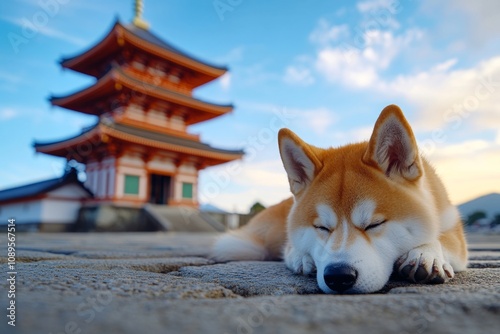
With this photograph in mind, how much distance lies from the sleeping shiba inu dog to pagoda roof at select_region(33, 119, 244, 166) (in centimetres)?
1353

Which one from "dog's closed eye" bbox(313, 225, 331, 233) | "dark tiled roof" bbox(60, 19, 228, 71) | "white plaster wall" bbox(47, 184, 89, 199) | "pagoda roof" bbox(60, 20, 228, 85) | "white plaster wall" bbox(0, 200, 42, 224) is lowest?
"white plaster wall" bbox(0, 200, 42, 224)

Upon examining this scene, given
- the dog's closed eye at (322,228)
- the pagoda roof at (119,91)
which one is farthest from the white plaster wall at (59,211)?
the dog's closed eye at (322,228)

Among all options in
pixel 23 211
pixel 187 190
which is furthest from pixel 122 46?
pixel 23 211

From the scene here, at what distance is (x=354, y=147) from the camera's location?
2.26 meters

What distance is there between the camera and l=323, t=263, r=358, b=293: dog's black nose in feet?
4.71

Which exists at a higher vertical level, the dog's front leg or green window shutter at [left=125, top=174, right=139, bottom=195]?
green window shutter at [left=125, top=174, right=139, bottom=195]

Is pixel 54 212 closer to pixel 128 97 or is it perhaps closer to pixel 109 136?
pixel 109 136

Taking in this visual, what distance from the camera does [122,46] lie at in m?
16.5

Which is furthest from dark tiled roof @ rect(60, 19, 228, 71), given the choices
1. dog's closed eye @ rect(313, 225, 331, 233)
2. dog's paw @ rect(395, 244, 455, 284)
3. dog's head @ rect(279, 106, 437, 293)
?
dog's paw @ rect(395, 244, 455, 284)

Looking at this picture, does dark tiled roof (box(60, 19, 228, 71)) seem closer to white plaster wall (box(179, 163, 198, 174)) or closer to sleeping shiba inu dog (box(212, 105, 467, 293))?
white plaster wall (box(179, 163, 198, 174))

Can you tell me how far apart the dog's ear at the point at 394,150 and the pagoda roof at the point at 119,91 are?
1462cm

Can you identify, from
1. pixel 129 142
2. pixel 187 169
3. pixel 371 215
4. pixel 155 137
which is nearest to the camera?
pixel 371 215

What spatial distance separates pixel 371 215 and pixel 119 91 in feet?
52.6

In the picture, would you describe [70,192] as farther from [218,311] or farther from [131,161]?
[218,311]
